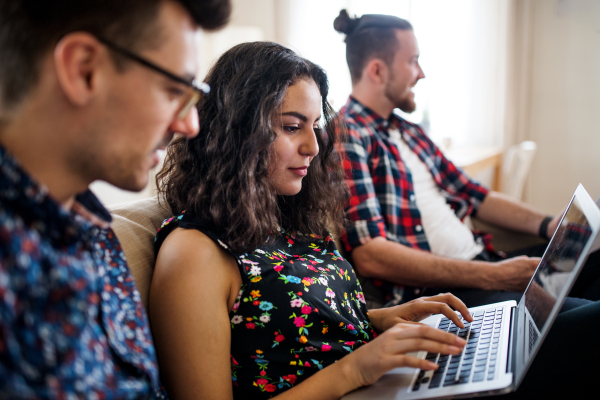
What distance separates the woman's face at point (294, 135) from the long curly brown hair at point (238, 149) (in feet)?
0.06

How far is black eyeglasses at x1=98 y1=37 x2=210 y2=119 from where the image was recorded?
550mm

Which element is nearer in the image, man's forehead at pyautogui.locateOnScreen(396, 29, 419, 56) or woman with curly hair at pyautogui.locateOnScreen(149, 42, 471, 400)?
woman with curly hair at pyautogui.locateOnScreen(149, 42, 471, 400)

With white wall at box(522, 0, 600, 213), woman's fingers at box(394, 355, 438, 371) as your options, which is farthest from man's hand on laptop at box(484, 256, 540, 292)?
white wall at box(522, 0, 600, 213)

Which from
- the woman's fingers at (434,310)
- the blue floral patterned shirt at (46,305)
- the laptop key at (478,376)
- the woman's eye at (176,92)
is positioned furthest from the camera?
the woman's fingers at (434,310)

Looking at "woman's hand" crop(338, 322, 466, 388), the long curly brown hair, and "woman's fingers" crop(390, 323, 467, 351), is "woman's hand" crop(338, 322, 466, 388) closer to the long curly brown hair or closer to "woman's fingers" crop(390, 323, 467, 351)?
"woman's fingers" crop(390, 323, 467, 351)

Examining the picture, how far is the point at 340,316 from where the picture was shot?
90cm

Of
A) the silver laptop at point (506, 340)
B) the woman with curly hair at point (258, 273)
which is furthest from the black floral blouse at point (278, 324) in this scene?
the silver laptop at point (506, 340)

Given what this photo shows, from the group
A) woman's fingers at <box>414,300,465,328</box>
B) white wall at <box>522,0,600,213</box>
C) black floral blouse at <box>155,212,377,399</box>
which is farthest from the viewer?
white wall at <box>522,0,600,213</box>

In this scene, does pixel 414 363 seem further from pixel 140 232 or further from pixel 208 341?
pixel 140 232

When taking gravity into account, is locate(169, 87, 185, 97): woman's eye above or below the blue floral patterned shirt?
above

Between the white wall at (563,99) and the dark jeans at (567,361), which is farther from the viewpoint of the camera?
the white wall at (563,99)

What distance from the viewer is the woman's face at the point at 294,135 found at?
0.97 m

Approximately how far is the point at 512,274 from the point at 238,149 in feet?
3.01

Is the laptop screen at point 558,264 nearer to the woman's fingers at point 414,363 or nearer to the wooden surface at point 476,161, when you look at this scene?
the woman's fingers at point 414,363
